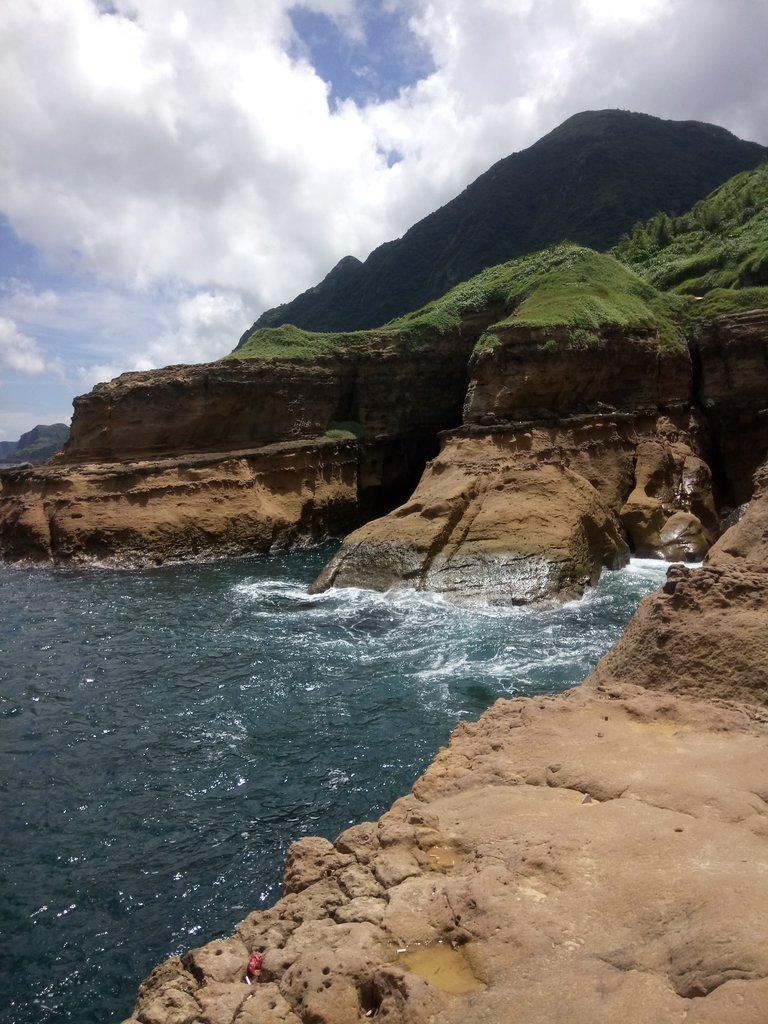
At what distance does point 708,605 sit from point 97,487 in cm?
2399

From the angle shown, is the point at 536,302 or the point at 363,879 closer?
the point at 363,879

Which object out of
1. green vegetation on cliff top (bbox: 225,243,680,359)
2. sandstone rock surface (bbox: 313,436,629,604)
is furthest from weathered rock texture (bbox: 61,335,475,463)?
sandstone rock surface (bbox: 313,436,629,604)

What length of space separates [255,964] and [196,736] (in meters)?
7.51

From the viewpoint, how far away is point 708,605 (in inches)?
383

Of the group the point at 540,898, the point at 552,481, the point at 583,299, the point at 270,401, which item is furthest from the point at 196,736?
the point at 583,299

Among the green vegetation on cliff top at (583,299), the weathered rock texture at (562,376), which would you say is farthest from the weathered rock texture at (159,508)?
the weathered rock texture at (562,376)

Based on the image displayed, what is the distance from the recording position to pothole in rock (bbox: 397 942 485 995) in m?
4.50

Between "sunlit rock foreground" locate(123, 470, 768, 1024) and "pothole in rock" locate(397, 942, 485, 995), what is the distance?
1cm

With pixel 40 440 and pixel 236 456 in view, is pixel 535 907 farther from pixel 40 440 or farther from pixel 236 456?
pixel 40 440

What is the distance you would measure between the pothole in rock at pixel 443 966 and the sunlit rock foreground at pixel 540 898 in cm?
1

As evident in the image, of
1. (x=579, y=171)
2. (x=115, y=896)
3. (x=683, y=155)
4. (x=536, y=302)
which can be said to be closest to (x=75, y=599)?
(x=115, y=896)

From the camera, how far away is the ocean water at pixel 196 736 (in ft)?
25.9

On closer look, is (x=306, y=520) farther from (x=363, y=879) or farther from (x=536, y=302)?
(x=363, y=879)

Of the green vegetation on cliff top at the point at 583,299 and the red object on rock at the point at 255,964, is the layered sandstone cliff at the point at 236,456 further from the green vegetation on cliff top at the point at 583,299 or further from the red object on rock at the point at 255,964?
the red object on rock at the point at 255,964
